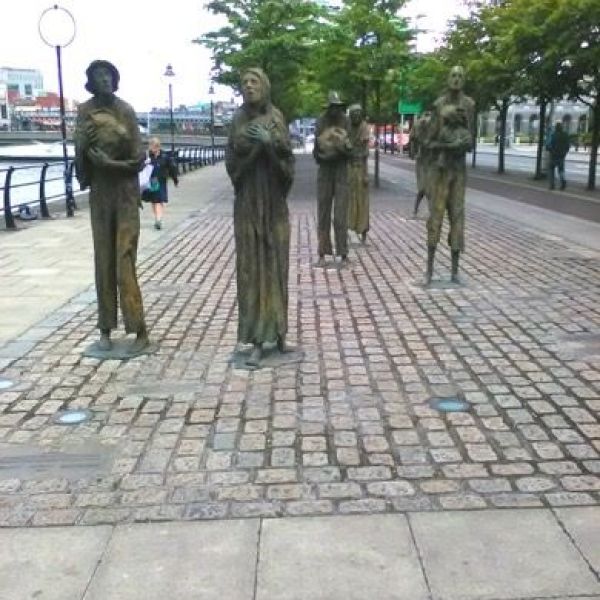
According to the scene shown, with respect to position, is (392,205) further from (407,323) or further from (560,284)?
(407,323)

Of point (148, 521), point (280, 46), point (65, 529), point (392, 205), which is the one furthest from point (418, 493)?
point (280, 46)

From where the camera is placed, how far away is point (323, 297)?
9180 mm

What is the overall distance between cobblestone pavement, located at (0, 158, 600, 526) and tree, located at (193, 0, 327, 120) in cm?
1519

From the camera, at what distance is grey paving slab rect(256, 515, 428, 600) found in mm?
3191

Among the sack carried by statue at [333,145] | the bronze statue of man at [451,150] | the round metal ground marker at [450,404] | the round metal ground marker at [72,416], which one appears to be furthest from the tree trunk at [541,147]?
the round metal ground marker at [72,416]

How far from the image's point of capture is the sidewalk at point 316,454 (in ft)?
11.0

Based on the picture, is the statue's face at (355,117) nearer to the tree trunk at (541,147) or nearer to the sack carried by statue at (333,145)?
the sack carried by statue at (333,145)

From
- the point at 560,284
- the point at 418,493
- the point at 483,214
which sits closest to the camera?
the point at 418,493

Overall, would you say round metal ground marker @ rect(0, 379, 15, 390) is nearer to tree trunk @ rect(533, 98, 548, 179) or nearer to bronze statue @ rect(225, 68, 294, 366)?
bronze statue @ rect(225, 68, 294, 366)

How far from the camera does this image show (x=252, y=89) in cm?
583

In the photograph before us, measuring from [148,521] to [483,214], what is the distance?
15762 millimetres

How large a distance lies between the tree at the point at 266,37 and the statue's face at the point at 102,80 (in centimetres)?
1718

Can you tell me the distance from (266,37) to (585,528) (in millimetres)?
21919

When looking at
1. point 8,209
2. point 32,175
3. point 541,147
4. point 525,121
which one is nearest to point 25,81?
point 525,121
